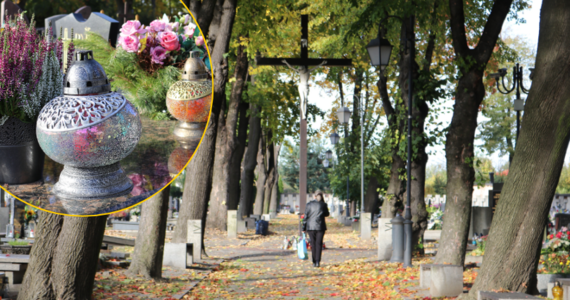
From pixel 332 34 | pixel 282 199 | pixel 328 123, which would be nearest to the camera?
pixel 332 34

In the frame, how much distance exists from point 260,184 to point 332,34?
15.8m

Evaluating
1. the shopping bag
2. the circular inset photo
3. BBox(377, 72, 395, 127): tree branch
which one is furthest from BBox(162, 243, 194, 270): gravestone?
the circular inset photo

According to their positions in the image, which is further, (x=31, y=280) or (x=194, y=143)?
(x=31, y=280)

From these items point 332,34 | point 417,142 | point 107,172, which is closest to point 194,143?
point 107,172

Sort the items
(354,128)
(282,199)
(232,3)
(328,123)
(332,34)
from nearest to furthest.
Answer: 1. (232,3)
2. (332,34)
3. (354,128)
4. (328,123)
5. (282,199)

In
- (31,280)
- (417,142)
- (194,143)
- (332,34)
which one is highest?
(332,34)

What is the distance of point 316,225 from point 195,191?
9.95 ft

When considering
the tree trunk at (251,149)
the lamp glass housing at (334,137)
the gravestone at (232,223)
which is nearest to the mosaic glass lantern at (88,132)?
the gravestone at (232,223)

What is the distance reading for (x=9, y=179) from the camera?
4.56 feet

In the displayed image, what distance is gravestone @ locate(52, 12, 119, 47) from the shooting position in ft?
4.79

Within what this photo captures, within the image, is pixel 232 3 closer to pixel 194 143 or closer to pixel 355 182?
pixel 194 143

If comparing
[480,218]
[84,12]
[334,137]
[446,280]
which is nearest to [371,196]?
[334,137]

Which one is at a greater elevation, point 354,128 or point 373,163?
point 354,128

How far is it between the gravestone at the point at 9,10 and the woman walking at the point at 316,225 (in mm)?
12712
